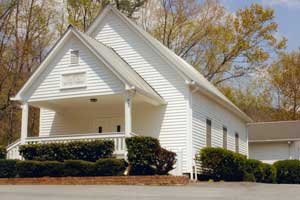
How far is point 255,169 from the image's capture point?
2547 centimetres

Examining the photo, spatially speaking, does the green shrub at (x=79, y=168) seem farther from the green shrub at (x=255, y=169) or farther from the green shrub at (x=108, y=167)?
the green shrub at (x=255, y=169)

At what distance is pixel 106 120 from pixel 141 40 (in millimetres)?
4187

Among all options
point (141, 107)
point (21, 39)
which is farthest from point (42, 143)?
point (21, 39)

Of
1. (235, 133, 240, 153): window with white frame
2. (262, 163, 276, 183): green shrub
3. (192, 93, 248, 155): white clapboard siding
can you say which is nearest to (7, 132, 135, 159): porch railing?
(192, 93, 248, 155): white clapboard siding

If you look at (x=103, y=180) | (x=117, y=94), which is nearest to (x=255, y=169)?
(x=117, y=94)

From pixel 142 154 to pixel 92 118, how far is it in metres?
6.54

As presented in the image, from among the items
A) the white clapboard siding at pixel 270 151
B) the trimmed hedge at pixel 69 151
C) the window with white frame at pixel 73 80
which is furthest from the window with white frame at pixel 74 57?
the white clapboard siding at pixel 270 151

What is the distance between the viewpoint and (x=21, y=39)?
124 ft

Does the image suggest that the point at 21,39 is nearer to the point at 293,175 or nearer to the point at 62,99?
the point at 62,99

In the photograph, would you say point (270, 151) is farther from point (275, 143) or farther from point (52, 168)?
point (52, 168)

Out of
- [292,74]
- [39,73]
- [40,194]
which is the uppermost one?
[292,74]

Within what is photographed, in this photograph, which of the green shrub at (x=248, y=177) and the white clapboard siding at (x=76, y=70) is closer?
the white clapboard siding at (x=76, y=70)

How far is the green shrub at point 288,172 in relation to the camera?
29000 millimetres

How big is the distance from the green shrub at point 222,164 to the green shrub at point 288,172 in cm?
724
